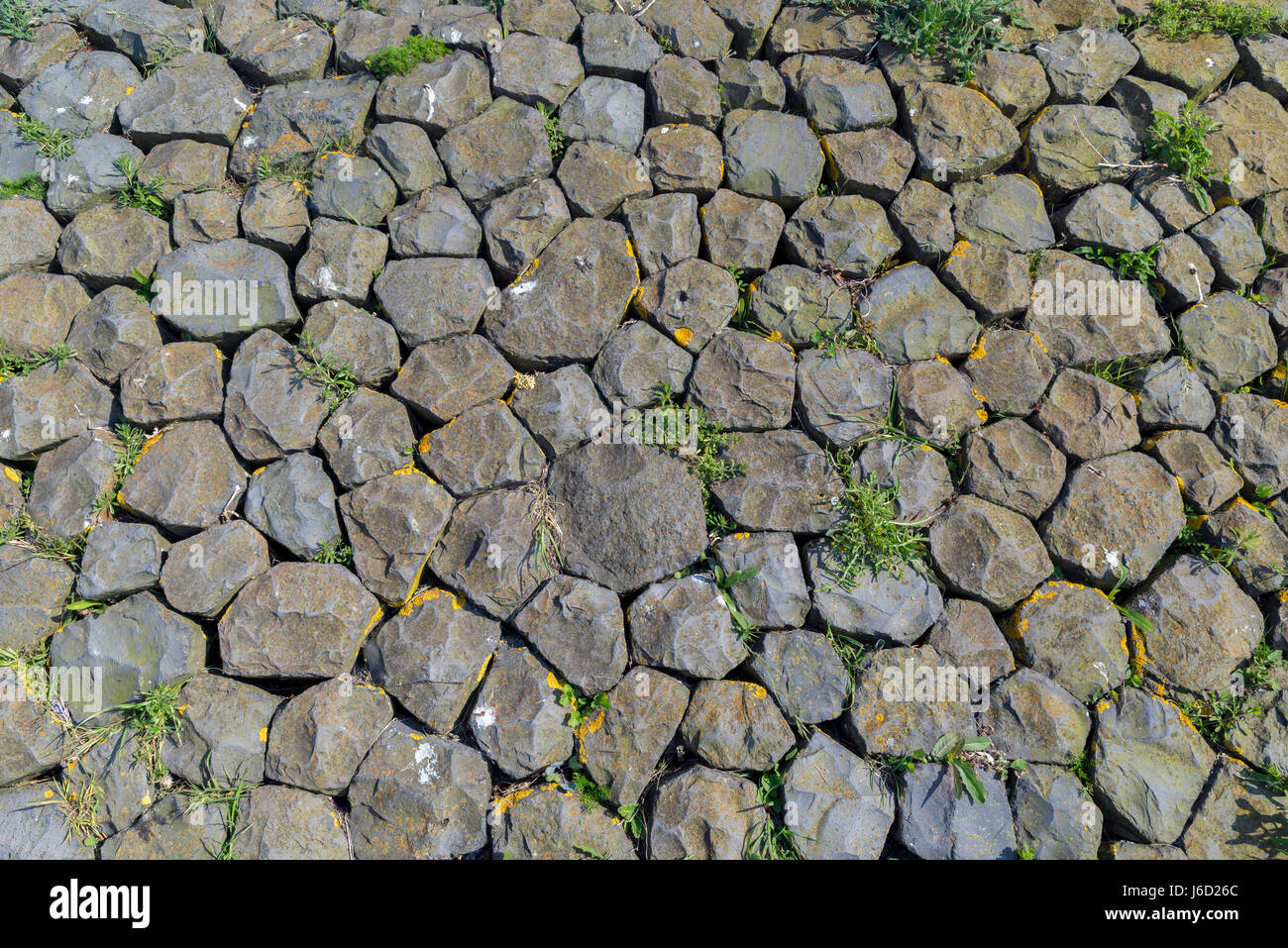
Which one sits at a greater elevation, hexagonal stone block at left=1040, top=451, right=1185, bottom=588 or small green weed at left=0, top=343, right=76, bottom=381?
hexagonal stone block at left=1040, top=451, right=1185, bottom=588

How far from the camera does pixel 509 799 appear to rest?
3531mm

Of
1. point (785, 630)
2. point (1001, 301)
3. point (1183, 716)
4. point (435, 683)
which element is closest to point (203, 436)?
point (435, 683)

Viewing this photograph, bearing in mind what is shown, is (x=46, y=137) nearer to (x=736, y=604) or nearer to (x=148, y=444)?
(x=148, y=444)

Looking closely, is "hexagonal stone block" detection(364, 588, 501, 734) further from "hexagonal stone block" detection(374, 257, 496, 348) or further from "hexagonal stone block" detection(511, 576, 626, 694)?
"hexagonal stone block" detection(374, 257, 496, 348)

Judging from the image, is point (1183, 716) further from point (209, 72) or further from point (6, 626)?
point (209, 72)

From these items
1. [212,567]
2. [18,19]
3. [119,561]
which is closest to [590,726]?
[212,567]

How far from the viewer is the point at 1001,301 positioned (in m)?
3.90

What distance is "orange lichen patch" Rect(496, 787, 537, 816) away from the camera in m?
3.51

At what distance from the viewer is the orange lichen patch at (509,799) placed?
11.5 feet

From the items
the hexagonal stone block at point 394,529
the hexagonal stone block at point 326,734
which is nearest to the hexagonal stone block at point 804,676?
the hexagonal stone block at point 394,529

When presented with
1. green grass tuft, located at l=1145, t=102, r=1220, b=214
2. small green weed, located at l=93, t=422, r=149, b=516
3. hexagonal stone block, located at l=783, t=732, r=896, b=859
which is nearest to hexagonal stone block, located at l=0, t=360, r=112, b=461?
small green weed, located at l=93, t=422, r=149, b=516

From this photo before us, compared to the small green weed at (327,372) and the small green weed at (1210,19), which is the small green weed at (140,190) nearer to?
the small green weed at (327,372)

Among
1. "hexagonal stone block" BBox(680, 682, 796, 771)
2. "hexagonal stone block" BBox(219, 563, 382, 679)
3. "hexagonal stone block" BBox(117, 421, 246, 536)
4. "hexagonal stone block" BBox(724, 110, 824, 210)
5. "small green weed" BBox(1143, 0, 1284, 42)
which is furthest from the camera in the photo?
"small green weed" BBox(1143, 0, 1284, 42)
